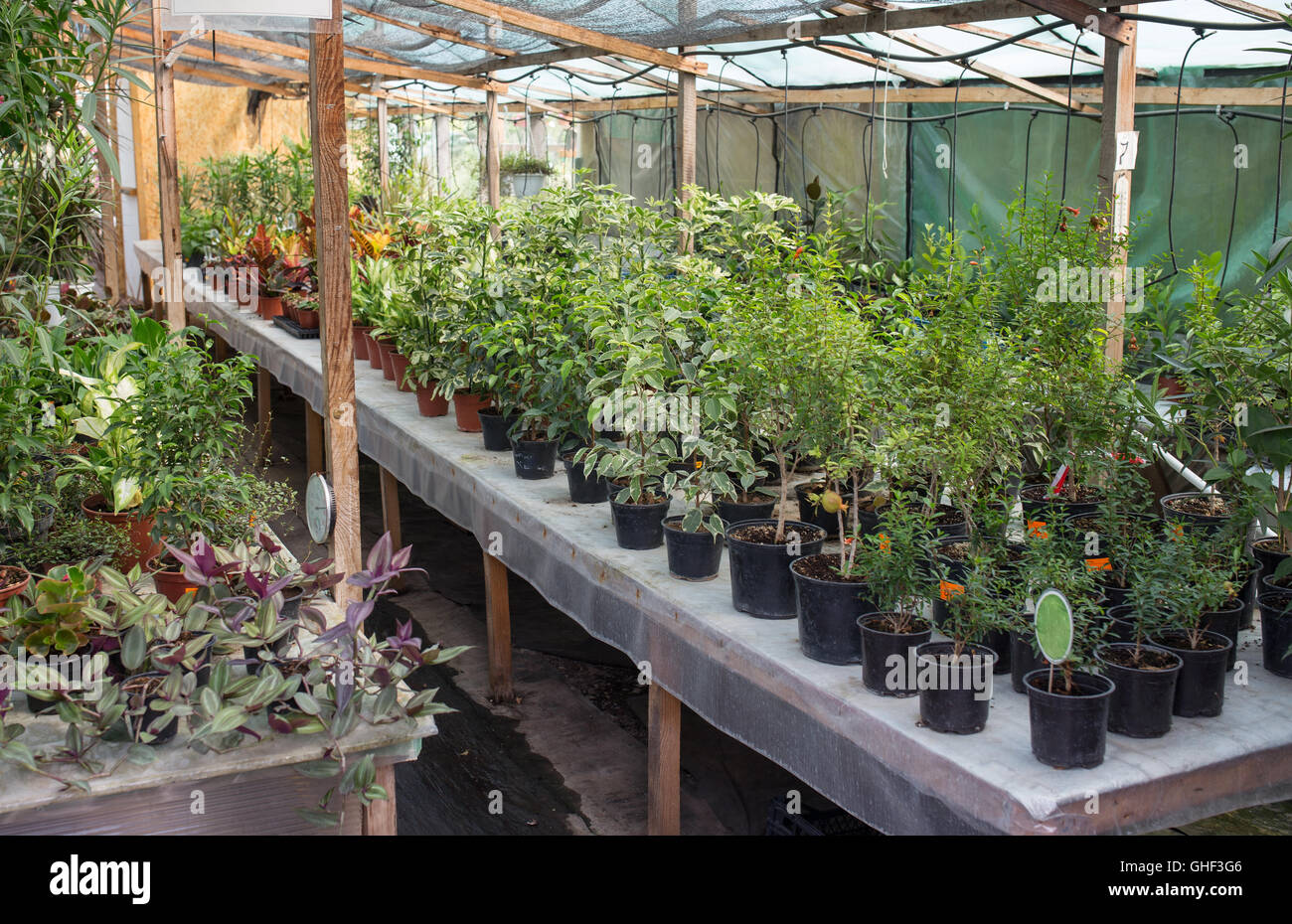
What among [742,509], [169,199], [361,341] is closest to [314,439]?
[361,341]

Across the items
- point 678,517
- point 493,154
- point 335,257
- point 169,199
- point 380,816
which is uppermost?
point 493,154

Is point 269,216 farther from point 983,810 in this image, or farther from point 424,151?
point 983,810

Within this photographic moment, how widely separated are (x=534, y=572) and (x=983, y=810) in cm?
186

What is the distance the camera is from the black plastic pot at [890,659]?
2240mm

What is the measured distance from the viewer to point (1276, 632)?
243 centimetres

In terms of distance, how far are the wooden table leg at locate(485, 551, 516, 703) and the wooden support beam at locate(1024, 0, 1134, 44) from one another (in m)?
2.46

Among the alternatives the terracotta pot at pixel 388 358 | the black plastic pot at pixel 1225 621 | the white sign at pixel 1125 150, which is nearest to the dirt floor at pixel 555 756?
the black plastic pot at pixel 1225 621

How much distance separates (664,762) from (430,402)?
224 centimetres

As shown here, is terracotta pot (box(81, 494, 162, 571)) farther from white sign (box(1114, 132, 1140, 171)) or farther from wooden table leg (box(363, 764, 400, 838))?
white sign (box(1114, 132, 1140, 171))

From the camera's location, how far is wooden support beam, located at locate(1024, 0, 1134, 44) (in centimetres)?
329

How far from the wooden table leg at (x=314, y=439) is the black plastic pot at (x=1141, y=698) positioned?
15.1 feet

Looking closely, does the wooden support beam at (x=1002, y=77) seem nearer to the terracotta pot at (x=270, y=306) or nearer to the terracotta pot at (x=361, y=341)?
the terracotta pot at (x=361, y=341)

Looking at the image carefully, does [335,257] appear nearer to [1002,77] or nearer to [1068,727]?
[1068,727]

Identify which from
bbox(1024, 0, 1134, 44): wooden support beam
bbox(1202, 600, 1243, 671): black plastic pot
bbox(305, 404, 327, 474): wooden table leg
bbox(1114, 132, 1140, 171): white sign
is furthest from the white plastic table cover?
bbox(305, 404, 327, 474): wooden table leg
